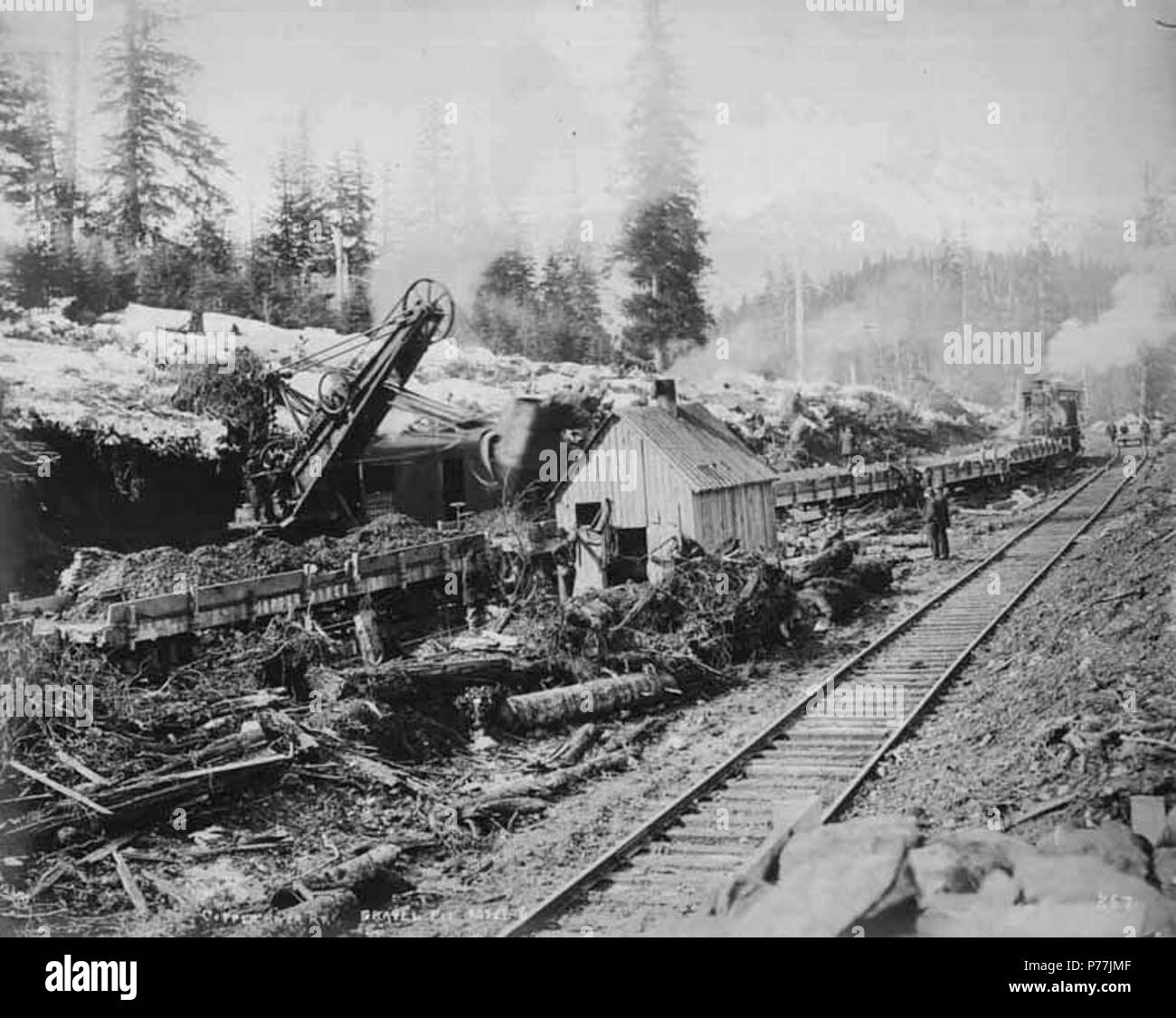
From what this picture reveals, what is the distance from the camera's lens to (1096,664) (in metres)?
7.81

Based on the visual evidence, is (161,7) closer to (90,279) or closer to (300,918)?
(90,279)

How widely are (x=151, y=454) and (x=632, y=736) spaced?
653 cm

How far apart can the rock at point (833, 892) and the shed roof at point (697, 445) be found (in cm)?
632

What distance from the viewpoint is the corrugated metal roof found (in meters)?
12.1

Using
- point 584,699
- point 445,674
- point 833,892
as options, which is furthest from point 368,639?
point 833,892

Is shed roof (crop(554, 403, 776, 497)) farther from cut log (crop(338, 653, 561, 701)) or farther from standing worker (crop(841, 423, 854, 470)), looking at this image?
standing worker (crop(841, 423, 854, 470))

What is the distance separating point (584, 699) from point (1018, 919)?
4268 millimetres

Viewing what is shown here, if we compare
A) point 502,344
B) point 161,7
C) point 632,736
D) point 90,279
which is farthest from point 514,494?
point 161,7

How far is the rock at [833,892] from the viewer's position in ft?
18.8

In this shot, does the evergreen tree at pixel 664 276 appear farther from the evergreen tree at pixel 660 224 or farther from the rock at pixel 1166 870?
the rock at pixel 1166 870

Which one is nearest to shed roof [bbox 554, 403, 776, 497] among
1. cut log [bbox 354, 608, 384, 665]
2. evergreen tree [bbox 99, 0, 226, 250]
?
cut log [bbox 354, 608, 384, 665]

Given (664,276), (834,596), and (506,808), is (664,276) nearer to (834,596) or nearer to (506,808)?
(834,596)

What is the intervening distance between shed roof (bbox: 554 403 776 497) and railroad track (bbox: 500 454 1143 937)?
109 inches

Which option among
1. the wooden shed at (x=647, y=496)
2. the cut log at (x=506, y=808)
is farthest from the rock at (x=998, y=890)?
the wooden shed at (x=647, y=496)
